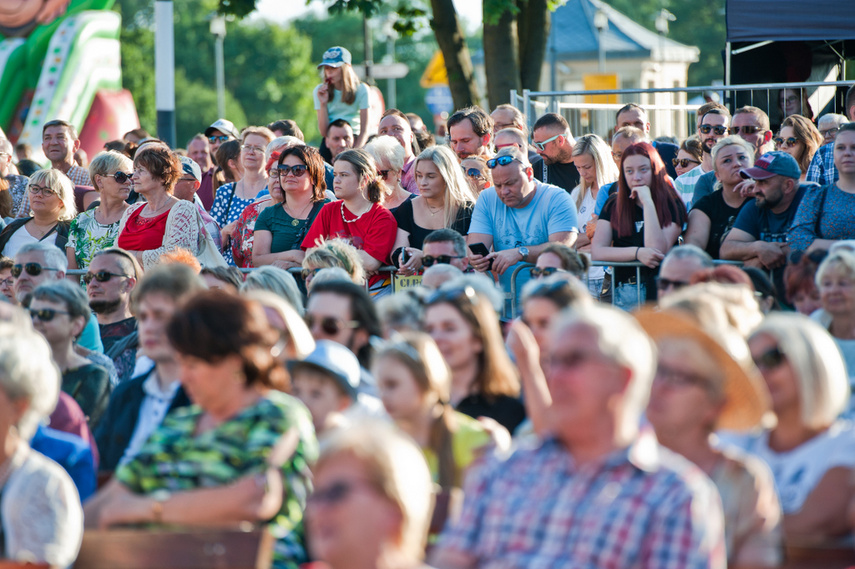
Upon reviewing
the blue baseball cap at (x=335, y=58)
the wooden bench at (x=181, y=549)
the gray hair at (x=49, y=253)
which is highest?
the blue baseball cap at (x=335, y=58)

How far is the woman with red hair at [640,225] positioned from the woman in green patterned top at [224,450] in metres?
3.93

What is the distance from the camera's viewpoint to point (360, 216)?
770cm

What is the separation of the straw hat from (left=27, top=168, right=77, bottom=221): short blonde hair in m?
6.40

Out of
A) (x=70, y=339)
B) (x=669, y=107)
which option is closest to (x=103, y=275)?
(x=70, y=339)

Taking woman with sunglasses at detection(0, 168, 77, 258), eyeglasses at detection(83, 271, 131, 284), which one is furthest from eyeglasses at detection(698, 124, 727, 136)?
woman with sunglasses at detection(0, 168, 77, 258)

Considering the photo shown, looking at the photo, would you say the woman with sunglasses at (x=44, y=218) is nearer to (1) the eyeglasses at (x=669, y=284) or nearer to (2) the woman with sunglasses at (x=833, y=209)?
(1) the eyeglasses at (x=669, y=284)

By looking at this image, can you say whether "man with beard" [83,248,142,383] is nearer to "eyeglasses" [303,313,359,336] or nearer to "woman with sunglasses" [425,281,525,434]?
"eyeglasses" [303,313,359,336]

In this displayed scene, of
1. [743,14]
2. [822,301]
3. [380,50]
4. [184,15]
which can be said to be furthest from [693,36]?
[822,301]

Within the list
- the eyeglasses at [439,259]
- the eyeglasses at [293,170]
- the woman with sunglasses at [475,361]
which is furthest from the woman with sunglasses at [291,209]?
the woman with sunglasses at [475,361]

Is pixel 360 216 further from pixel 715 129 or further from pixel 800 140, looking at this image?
pixel 800 140

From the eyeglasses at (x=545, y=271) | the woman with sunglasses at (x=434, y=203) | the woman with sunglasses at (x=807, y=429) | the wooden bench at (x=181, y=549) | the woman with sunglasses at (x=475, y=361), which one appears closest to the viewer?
the wooden bench at (x=181, y=549)

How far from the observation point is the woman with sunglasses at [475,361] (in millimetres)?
4441

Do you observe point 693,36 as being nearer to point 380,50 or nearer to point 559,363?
point 380,50

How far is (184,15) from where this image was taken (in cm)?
7794
